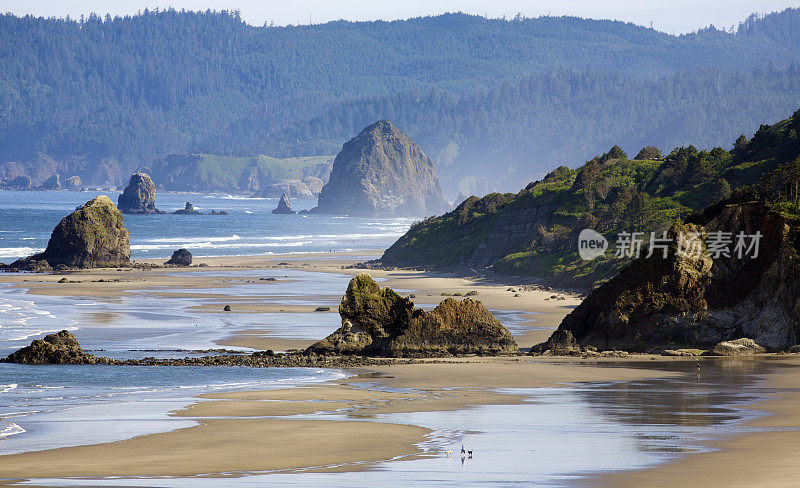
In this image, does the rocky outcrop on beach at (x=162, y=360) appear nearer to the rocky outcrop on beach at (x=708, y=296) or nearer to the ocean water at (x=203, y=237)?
the rocky outcrop on beach at (x=708, y=296)

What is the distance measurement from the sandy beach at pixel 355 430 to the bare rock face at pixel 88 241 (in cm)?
4995

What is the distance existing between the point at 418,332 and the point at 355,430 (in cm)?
1441

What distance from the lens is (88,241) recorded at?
9006 cm

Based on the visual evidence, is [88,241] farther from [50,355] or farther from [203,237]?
[203,237]

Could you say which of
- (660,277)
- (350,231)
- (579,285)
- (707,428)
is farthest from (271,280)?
(350,231)

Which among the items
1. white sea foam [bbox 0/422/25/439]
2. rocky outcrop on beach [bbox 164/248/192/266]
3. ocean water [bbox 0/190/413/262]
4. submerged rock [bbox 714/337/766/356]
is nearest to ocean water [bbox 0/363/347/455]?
white sea foam [bbox 0/422/25/439]

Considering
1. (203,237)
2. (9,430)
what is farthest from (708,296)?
(203,237)

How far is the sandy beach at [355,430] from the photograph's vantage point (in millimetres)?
17547

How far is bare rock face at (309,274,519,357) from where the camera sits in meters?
36.0

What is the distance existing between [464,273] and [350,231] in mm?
103314

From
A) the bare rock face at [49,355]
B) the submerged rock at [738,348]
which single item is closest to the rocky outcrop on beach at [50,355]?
the bare rock face at [49,355]

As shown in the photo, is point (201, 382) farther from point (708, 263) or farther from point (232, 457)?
point (708, 263)

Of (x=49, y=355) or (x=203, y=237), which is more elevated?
(x=203, y=237)

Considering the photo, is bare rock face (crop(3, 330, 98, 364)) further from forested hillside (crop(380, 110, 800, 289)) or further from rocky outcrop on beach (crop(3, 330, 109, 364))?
forested hillside (crop(380, 110, 800, 289))
